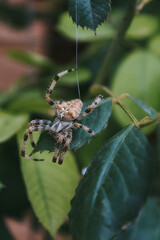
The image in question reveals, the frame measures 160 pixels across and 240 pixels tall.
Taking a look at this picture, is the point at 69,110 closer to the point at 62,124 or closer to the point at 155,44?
the point at 62,124

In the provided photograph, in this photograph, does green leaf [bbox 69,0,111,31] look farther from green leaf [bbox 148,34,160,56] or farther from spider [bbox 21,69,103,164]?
green leaf [bbox 148,34,160,56]

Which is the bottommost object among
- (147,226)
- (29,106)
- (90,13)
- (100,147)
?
(147,226)

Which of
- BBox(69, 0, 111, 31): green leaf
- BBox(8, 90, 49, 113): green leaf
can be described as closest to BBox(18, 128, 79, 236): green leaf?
BBox(8, 90, 49, 113): green leaf

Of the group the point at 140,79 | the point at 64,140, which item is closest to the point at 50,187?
the point at 64,140

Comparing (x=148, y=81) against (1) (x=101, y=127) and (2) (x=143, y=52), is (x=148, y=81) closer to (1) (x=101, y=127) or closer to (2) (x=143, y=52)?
(2) (x=143, y=52)

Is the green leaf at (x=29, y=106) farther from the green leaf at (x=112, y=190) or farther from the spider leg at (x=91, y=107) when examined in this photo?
the green leaf at (x=112, y=190)

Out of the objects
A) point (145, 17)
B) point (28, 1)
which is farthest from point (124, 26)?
point (28, 1)

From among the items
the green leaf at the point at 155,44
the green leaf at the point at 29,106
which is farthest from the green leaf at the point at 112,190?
the green leaf at the point at 155,44
